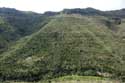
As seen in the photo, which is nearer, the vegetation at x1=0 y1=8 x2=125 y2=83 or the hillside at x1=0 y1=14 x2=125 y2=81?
the vegetation at x1=0 y1=8 x2=125 y2=83

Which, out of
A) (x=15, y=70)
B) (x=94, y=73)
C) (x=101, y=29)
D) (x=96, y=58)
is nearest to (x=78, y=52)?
(x=96, y=58)

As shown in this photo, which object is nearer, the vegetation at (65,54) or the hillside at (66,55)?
the vegetation at (65,54)

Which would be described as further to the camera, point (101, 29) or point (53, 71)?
point (101, 29)

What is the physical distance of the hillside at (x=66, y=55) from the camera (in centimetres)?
13612

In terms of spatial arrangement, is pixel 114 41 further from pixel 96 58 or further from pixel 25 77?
pixel 25 77

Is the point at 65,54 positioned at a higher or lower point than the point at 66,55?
higher

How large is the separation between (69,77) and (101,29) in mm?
67695

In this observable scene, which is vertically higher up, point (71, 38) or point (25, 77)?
point (71, 38)

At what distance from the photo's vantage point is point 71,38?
16475cm

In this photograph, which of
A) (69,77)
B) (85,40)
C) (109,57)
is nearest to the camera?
(69,77)

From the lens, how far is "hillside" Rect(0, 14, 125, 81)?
5359 inches

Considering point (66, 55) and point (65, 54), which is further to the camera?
point (65, 54)

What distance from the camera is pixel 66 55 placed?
148250 millimetres

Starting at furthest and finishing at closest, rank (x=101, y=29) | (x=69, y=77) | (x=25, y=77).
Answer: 1. (x=101, y=29)
2. (x=25, y=77)
3. (x=69, y=77)
